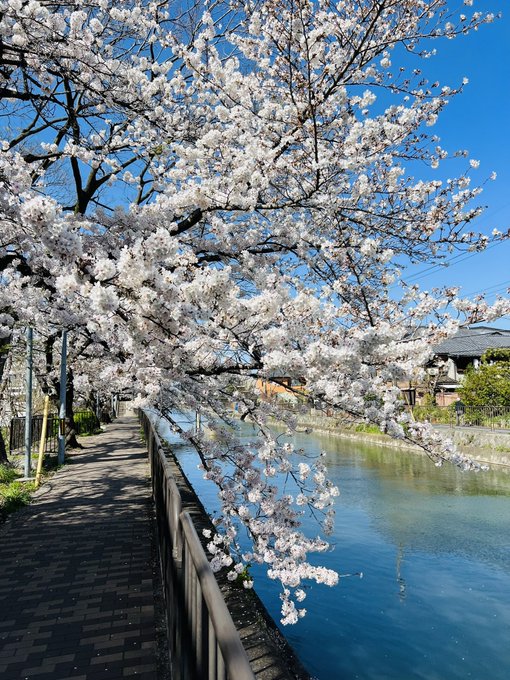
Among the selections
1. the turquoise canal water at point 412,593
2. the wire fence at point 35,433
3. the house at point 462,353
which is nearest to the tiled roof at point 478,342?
the house at point 462,353

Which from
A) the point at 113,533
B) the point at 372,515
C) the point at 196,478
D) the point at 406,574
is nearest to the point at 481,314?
the point at 113,533

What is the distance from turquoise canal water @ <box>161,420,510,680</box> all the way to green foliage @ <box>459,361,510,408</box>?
10.9 metres

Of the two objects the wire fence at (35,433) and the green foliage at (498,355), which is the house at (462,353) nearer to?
the green foliage at (498,355)

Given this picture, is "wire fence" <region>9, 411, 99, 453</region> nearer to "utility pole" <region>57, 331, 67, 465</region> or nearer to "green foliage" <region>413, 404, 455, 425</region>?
"utility pole" <region>57, 331, 67, 465</region>

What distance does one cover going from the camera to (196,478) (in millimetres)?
17594

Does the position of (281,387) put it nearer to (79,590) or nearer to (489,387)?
(79,590)

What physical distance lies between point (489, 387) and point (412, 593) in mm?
20102

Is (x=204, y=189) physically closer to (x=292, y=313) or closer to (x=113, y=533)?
(x=292, y=313)

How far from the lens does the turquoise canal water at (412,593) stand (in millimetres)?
6325

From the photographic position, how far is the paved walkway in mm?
3637

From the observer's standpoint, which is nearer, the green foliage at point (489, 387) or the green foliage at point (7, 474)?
the green foliage at point (7, 474)

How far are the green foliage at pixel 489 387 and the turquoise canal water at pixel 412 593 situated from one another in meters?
10.9

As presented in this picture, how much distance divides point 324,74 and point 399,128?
156cm

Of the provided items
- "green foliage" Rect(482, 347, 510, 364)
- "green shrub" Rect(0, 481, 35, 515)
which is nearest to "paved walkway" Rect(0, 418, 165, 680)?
"green shrub" Rect(0, 481, 35, 515)
